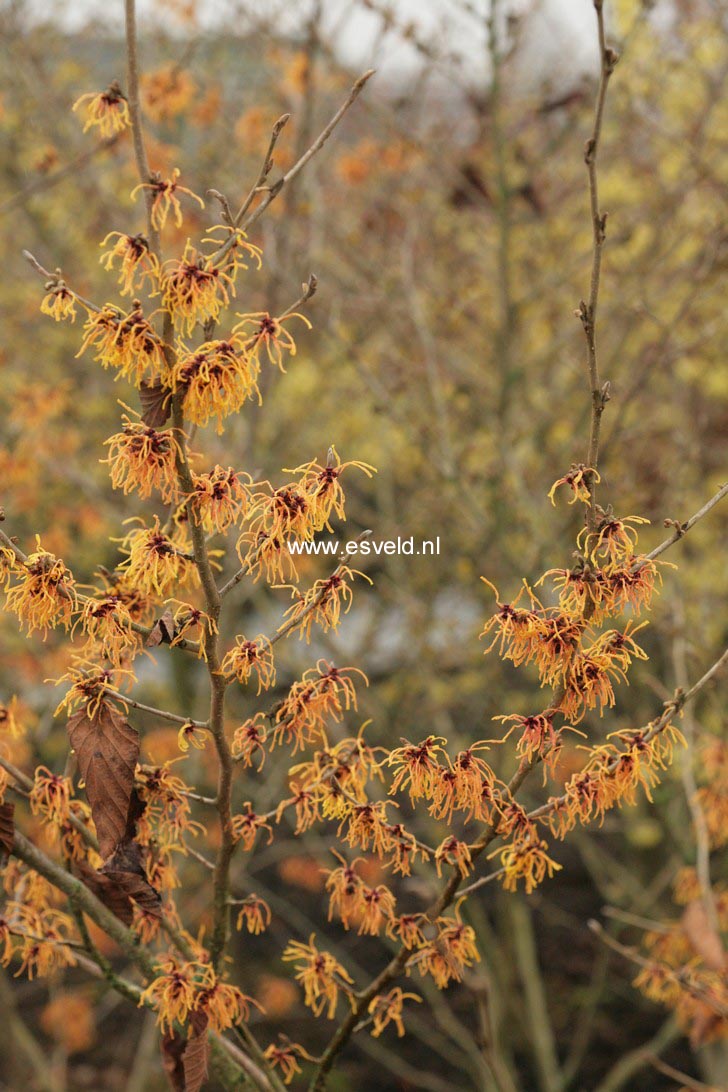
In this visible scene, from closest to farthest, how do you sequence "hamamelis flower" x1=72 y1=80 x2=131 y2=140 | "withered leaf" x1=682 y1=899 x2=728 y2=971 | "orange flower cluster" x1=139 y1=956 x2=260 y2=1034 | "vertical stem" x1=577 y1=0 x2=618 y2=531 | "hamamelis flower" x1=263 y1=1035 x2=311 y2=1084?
1. "vertical stem" x1=577 y1=0 x2=618 y2=531
2. "hamamelis flower" x1=72 y1=80 x2=131 y2=140
3. "orange flower cluster" x1=139 y1=956 x2=260 y2=1034
4. "hamamelis flower" x1=263 y1=1035 x2=311 y2=1084
5. "withered leaf" x1=682 y1=899 x2=728 y2=971

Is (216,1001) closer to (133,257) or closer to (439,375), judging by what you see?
(133,257)

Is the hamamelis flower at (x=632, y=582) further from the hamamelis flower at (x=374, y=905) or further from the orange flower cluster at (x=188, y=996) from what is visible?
the orange flower cluster at (x=188, y=996)

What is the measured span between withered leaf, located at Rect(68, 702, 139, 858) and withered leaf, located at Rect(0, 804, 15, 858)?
0.24 m

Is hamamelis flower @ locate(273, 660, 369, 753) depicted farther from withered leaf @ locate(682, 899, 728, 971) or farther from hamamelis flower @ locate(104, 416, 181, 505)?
withered leaf @ locate(682, 899, 728, 971)

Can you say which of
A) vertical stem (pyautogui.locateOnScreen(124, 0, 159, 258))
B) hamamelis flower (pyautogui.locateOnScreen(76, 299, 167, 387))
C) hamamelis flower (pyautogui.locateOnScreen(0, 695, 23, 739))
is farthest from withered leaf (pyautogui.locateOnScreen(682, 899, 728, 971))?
vertical stem (pyautogui.locateOnScreen(124, 0, 159, 258))

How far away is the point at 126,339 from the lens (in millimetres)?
1413

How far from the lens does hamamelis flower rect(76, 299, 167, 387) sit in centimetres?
140

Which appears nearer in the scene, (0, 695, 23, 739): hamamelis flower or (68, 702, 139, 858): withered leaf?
(68, 702, 139, 858): withered leaf

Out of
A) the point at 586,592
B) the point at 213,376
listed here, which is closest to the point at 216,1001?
the point at 586,592

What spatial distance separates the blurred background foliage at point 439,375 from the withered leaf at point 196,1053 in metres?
2.65

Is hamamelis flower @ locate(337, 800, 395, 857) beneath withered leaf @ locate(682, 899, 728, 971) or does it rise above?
above

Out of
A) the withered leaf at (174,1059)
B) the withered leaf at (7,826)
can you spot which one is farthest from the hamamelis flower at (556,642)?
the withered leaf at (174,1059)

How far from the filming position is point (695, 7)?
6.02m

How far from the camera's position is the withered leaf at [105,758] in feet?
5.18
